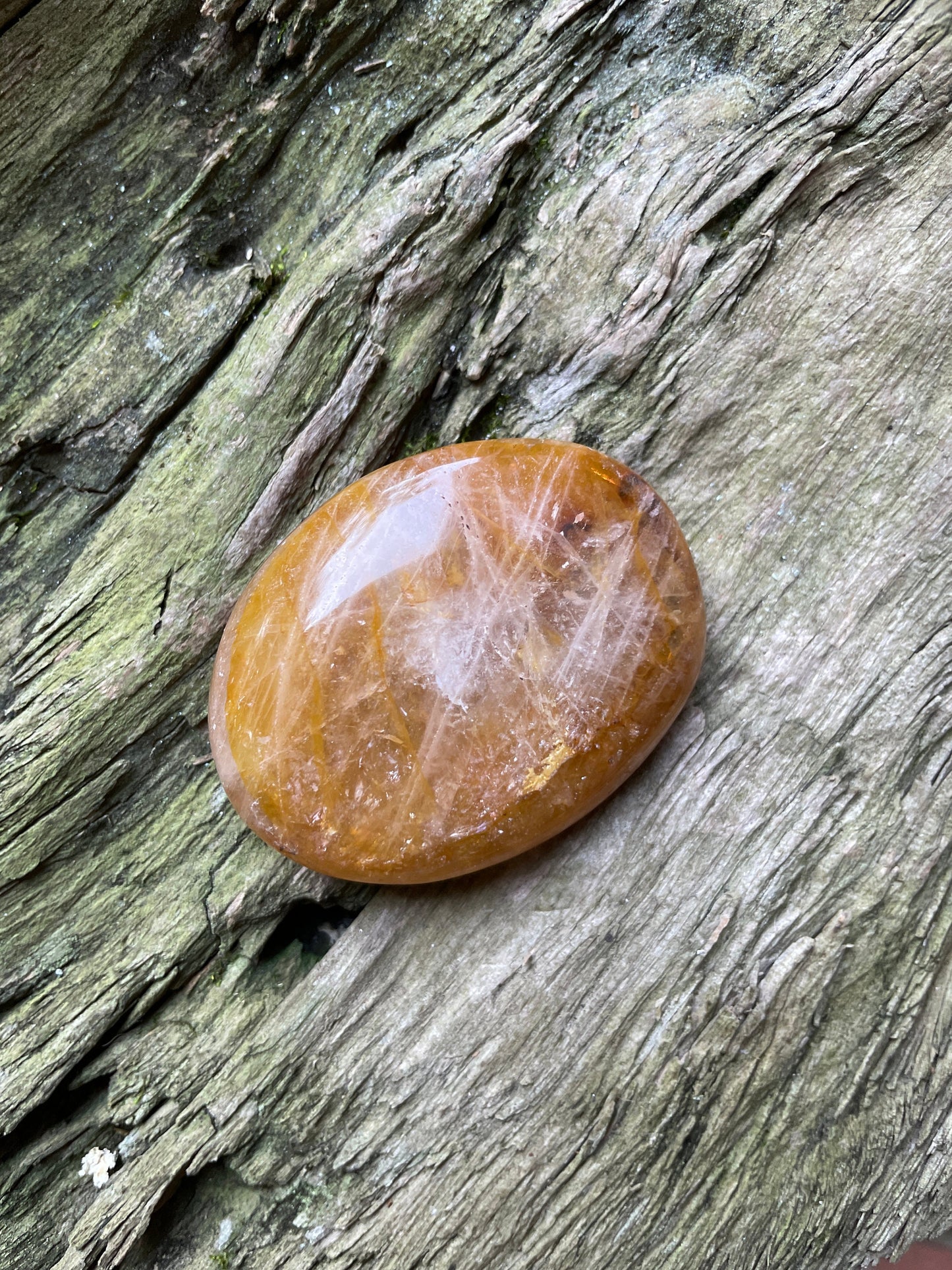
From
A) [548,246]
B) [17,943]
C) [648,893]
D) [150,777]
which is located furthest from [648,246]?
[17,943]

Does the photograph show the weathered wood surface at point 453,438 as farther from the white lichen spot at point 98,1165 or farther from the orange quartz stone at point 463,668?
the orange quartz stone at point 463,668

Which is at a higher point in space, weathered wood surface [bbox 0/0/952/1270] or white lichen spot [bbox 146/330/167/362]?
white lichen spot [bbox 146/330/167/362]

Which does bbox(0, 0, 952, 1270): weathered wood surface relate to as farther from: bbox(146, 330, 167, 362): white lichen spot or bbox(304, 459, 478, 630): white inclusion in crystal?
bbox(304, 459, 478, 630): white inclusion in crystal

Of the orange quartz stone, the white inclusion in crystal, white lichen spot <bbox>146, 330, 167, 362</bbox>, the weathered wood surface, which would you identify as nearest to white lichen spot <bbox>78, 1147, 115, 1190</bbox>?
the weathered wood surface

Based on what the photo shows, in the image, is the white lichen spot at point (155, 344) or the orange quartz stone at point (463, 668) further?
the white lichen spot at point (155, 344)

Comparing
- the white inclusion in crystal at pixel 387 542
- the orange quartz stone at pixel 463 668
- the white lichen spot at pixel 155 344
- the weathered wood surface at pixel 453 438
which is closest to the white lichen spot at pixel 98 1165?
the weathered wood surface at pixel 453 438

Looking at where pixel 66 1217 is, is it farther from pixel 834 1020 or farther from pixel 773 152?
pixel 773 152

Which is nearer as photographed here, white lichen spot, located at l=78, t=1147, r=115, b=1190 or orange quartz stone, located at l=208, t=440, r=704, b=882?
orange quartz stone, located at l=208, t=440, r=704, b=882
